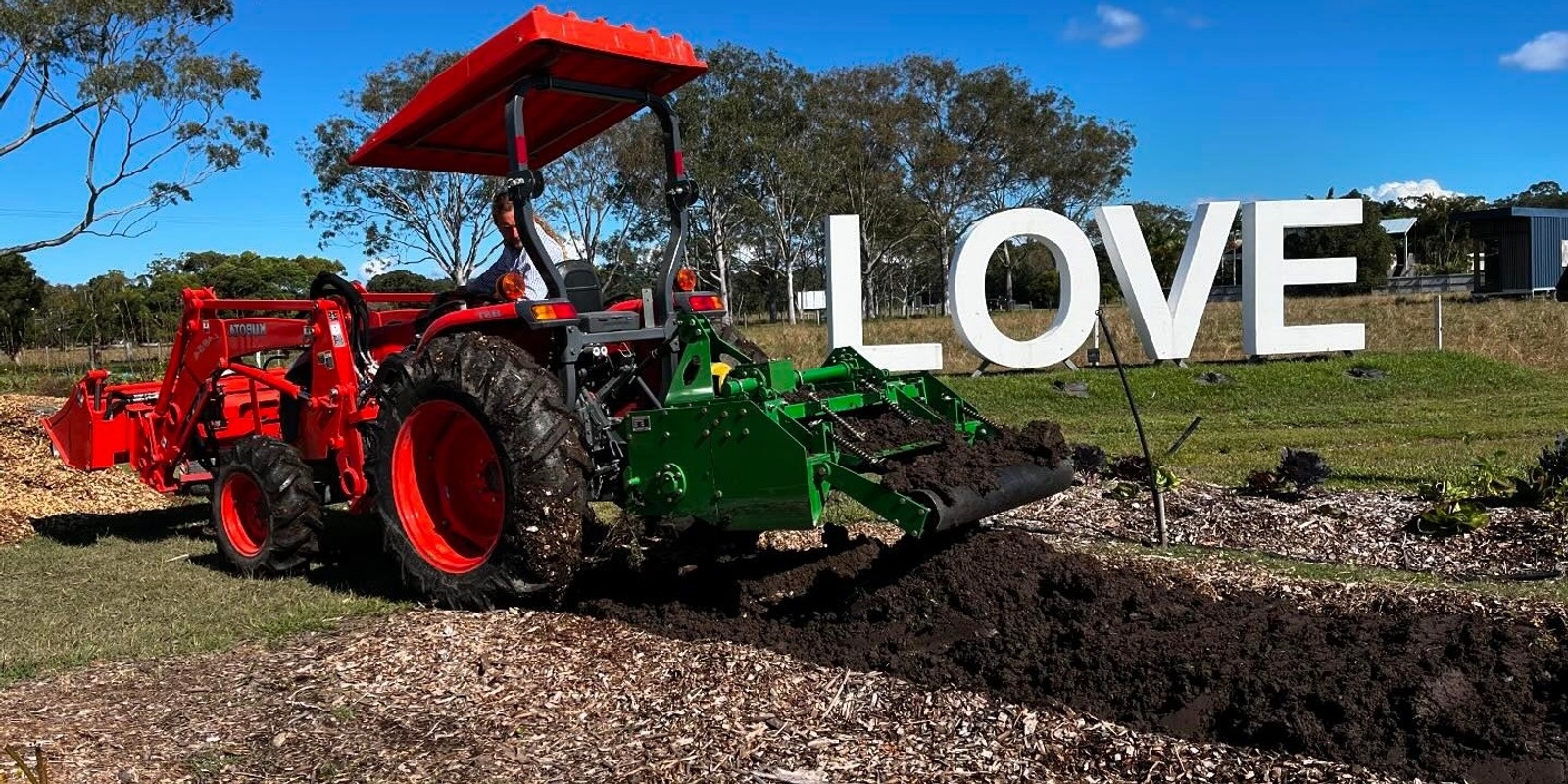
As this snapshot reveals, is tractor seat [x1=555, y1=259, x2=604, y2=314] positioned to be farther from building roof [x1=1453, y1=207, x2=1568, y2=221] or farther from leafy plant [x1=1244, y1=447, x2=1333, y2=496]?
building roof [x1=1453, y1=207, x2=1568, y2=221]

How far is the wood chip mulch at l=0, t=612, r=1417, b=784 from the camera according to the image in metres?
3.78

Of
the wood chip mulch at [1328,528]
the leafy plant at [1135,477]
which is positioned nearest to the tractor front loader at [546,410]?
the wood chip mulch at [1328,528]

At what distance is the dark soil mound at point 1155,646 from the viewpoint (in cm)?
365

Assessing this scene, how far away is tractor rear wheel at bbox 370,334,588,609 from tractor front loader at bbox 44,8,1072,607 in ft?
0.04

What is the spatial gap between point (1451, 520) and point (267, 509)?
7.03 metres

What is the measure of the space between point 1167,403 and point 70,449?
528 inches

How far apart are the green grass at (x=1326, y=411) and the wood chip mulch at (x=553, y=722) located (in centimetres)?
577

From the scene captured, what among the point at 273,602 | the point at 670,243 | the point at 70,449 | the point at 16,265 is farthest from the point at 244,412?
the point at 16,265

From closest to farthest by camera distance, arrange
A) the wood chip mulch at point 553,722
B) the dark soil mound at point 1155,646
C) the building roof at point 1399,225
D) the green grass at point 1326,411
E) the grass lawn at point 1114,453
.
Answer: the dark soil mound at point 1155,646 < the wood chip mulch at point 553,722 < the grass lawn at point 1114,453 < the green grass at point 1326,411 < the building roof at point 1399,225

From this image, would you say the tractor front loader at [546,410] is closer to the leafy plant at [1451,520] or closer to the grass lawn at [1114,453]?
the grass lawn at [1114,453]

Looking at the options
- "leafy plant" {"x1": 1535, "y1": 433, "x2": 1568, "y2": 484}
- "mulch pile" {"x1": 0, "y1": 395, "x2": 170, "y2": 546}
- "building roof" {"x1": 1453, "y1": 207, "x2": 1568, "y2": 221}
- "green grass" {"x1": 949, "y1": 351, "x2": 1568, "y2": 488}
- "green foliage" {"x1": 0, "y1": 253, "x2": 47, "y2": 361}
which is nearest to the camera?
"leafy plant" {"x1": 1535, "y1": 433, "x2": 1568, "y2": 484}

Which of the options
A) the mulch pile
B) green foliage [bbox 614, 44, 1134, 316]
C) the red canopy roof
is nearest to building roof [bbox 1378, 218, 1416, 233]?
green foliage [bbox 614, 44, 1134, 316]

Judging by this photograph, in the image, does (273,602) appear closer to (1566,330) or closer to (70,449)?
(70,449)

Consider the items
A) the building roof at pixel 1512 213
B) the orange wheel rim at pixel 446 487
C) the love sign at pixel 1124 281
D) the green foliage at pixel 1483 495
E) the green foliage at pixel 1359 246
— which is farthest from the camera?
the green foliage at pixel 1359 246
